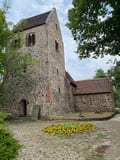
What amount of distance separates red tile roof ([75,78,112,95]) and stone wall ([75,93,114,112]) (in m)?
0.65

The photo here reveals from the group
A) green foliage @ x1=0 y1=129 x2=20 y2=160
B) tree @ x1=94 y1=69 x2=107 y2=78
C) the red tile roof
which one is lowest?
green foliage @ x1=0 y1=129 x2=20 y2=160

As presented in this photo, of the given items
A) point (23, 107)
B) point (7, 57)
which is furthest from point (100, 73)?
point (7, 57)

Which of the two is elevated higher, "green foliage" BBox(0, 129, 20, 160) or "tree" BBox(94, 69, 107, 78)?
"tree" BBox(94, 69, 107, 78)

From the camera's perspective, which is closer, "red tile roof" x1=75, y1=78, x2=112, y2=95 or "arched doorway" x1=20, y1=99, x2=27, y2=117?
"arched doorway" x1=20, y1=99, x2=27, y2=117

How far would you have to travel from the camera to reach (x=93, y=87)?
22406 mm

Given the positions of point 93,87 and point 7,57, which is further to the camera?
point 93,87

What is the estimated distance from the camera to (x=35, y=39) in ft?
53.8

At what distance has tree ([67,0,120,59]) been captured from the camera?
23.9ft

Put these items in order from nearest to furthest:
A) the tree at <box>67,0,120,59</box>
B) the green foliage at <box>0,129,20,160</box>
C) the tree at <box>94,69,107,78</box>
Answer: the green foliage at <box>0,129,20,160</box>
the tree at <box>67,0,120,59</box>
the tree at <box>94,69,107,78</box>

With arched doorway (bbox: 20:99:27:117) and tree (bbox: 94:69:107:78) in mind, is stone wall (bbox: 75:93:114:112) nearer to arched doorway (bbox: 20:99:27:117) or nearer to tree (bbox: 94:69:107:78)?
arched doorway (bbox: 20:99:27:117)

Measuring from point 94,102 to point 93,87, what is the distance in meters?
2.74

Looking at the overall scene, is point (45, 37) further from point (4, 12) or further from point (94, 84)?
point (94, 84)

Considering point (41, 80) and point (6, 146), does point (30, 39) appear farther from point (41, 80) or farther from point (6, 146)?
point (6, 146)

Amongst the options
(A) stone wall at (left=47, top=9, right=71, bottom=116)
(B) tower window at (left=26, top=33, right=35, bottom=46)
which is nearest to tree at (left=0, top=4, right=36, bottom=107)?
(B) tower window at (left=26, top=33, right=35, bottom=46)
